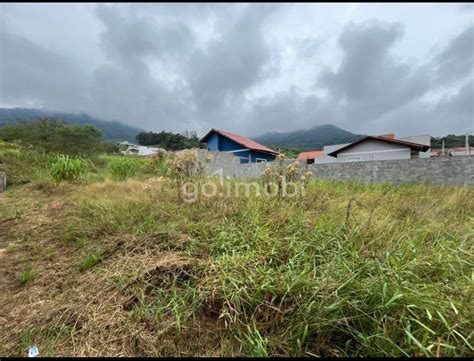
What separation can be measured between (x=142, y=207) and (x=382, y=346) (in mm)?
2911

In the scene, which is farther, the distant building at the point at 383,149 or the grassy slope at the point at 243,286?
the distant building at the point at 383,149

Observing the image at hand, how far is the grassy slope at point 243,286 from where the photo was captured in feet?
4.03

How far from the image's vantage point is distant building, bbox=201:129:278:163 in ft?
60.0

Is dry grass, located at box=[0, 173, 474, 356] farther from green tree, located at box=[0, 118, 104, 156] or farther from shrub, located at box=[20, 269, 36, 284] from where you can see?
green tree, located at box=[0, 118, 104, 156]

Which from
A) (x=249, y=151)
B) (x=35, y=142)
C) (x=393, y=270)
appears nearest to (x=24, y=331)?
(x=393, y=270)

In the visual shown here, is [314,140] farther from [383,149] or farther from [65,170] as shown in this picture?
[65,170]

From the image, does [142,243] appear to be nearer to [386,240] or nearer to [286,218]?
[286,218]

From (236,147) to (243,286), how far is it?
710 inches

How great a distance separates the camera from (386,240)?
2.03 metres

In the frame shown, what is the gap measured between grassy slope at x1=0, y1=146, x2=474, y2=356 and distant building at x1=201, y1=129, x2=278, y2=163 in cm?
1547

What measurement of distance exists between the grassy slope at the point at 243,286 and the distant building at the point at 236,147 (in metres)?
15.5

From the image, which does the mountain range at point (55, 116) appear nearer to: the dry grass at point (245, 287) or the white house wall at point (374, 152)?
the dry grass at point (245, 287)

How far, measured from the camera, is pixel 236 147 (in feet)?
63.1

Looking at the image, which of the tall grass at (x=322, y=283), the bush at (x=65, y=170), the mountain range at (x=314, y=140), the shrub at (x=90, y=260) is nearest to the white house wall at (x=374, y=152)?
the mountain range at (x=314, y=140)
